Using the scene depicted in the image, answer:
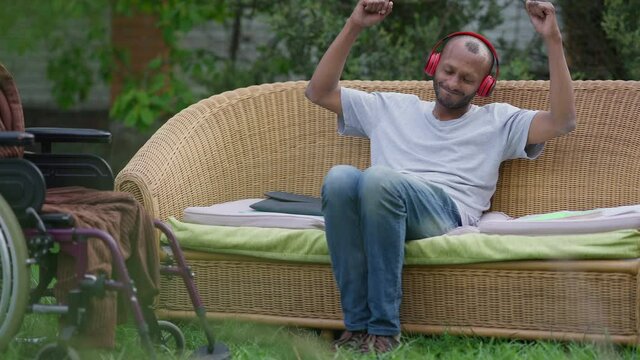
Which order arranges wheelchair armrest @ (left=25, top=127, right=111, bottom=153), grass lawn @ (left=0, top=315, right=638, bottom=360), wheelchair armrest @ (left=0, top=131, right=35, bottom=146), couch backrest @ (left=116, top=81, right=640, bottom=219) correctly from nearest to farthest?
wheelchair armrest @ (left=0, top=131, right=35, bottom=146)
grass lawn @ (left=0, top=315, right=638, bottom=360)
wheelchair armrest @ (left=25, top=127, right=111, bottom=153)
couch backrest @ (left=116, top=81, right=640, bottom=219)

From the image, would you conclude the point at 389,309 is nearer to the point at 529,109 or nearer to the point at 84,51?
the point at 529,109

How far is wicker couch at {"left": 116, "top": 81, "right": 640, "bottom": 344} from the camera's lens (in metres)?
3.33

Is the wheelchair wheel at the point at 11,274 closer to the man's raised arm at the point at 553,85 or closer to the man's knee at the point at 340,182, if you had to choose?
the man's knee at the point at 340,182

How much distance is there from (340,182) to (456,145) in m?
0.56

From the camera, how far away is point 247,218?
3674mm

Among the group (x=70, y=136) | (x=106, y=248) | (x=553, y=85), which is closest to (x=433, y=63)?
(x=553, y=85)

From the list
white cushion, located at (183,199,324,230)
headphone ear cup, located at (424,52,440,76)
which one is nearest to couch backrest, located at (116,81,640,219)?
white cushion, located at (183,199,324,230)

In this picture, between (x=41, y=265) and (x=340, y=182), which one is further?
(x=340, y=182)

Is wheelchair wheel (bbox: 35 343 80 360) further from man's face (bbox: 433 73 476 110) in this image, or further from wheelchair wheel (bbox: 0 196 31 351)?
man's face (bbox: 433 73 476 110)

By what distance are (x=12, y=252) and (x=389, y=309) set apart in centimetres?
113

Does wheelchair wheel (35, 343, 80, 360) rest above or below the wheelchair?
below

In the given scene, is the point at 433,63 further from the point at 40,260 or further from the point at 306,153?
the point at 40,260

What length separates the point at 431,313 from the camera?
3.47m

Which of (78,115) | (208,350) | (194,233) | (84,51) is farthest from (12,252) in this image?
(78,115)
